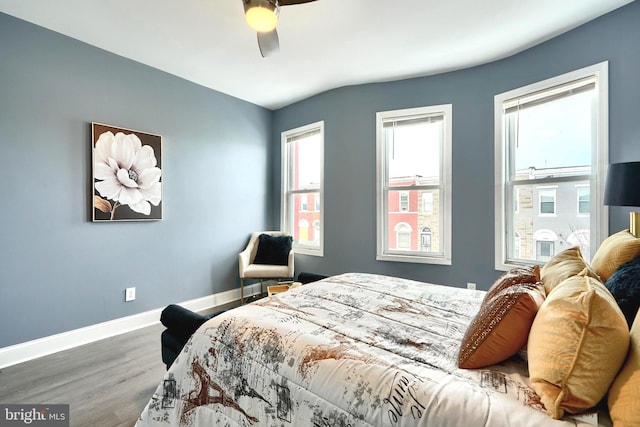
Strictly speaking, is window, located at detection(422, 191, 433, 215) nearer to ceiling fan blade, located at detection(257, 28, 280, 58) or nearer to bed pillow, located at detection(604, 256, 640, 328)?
bed pillow, located at detection(604, 256, 640, 328)

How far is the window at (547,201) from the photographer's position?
253 centimetres

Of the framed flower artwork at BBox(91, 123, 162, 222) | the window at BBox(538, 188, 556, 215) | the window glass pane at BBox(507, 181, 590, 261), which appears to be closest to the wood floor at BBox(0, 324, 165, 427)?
the framed flower artwork at BBox(91, 123, 162, 222)

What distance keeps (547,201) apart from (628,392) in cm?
241

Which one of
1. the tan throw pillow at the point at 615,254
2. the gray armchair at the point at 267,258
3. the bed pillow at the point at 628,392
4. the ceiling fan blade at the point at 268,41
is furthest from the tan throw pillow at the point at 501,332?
the gray armchair at the point at 267,258

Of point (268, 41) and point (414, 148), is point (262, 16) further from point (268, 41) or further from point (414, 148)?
point (414, 148)

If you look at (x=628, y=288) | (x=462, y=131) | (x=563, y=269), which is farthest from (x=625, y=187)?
(x=462, y=131)

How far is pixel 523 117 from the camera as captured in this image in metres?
2.69

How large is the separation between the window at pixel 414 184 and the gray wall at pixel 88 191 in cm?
206

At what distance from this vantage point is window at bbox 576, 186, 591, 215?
2.32 meters

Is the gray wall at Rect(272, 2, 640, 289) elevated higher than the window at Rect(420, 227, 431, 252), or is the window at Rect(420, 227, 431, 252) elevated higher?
the gray wall at Rect(272, 2, 640, 289)

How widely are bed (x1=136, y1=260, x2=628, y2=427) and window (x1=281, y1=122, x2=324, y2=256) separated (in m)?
2.34

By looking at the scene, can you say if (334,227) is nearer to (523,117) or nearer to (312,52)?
(312,52)

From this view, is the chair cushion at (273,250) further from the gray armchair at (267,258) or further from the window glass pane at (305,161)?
the window glass pane at (305,161)

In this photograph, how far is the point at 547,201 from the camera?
8.41 ft
